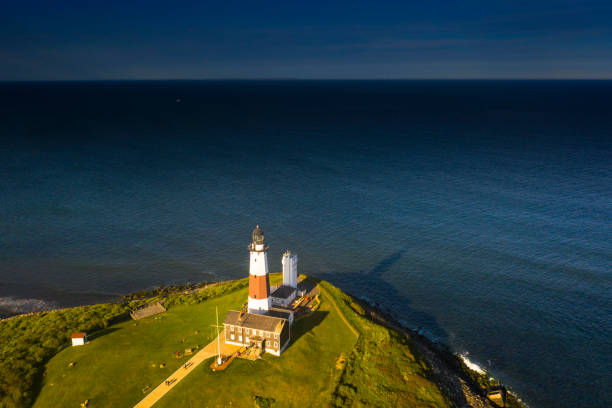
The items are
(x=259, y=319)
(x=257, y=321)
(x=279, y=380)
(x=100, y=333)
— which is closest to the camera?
(x=279, y=380)

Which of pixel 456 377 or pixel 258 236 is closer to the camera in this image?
pixel 258 236

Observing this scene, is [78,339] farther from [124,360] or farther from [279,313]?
[279,313]

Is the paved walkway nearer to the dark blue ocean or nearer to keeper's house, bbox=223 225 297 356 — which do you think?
Answer: keeper's house, bbox=223 225 297 356

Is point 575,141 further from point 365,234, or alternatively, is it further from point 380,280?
point 380,280

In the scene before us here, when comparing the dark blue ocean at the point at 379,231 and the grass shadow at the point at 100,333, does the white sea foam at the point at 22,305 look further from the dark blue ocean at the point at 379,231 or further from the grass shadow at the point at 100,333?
the grass shadow at the point at 100,333

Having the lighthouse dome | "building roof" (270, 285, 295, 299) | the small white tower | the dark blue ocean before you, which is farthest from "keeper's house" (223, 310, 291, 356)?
the dark blue ocean

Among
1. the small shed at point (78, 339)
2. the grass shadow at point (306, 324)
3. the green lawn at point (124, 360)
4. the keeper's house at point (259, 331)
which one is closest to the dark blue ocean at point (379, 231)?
the grass shadow at point (306, 324)

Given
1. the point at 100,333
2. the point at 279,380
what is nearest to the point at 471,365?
the point at 279,380
